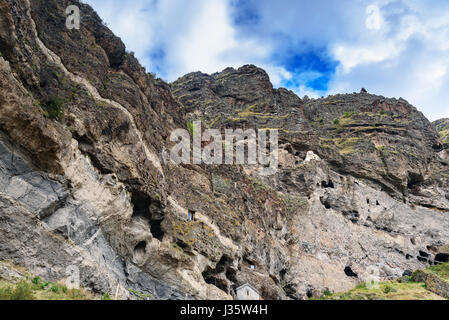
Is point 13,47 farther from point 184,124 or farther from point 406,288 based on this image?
point 406,288

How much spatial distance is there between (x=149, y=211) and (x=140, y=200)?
0.78 m

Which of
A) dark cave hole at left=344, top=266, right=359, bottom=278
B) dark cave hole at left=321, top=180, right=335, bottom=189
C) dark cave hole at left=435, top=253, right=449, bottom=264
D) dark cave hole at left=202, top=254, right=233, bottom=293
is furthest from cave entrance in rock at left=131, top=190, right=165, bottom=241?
dark cave hole at left=435, top=253, right=449, bottom=264

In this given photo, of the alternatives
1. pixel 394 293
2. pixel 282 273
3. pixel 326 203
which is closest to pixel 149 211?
pixel 282 273

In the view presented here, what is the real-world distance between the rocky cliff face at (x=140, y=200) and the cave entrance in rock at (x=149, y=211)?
6cm

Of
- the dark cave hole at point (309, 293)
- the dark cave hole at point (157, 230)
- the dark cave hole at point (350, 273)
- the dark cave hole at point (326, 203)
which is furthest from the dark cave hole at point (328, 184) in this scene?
the dark cave hole at point (157, 230)

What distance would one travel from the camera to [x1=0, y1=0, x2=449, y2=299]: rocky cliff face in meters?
15.3

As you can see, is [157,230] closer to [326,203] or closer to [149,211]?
[149,211]

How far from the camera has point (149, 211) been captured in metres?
21.8

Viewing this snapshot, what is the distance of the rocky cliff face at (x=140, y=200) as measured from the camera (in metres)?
15.3

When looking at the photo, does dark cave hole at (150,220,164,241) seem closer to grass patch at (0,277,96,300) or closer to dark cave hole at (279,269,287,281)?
grass patch at (0,277,96,300)

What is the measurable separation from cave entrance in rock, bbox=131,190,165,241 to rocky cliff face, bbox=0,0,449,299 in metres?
0.06
